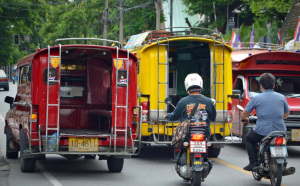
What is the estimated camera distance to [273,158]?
9453 mm

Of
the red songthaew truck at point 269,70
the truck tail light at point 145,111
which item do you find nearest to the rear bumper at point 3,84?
the red songthaew truck at point 269,70

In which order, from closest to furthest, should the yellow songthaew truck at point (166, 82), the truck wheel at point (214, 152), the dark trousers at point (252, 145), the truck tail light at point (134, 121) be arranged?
1. the dark trousers at point (252, 145)
2. the truck tail light at point (134, 121)
3. the yellow songthaew truck at point (166, 82)
4. the truck wheel at point (214, 152)

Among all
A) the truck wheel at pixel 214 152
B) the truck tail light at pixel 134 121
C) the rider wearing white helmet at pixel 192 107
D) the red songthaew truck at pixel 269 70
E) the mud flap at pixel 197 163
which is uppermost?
the red songthaew truck at pixel 269 70

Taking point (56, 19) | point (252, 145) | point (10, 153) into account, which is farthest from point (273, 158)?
point (56, 19)

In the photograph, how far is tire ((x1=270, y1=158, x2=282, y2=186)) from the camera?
9.27m

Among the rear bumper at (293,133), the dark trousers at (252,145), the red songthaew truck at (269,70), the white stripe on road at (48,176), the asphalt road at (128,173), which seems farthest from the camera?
the red songthaew truck at (269,70)

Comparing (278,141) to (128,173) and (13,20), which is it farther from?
(13,20)

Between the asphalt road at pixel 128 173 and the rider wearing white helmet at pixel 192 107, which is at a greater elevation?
the rider wearing white helmet at pixel 192 107

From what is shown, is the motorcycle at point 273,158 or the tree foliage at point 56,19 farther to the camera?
the tree foliage at point 56,19

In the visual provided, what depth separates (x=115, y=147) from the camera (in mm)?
10930

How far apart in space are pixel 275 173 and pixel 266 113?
90 cm

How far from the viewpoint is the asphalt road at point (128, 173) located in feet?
34.0

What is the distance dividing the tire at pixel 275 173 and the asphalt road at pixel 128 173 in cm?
81

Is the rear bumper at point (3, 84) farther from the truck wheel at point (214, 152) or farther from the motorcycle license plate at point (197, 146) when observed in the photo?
the motorcycle license plate at point (197, 146)
